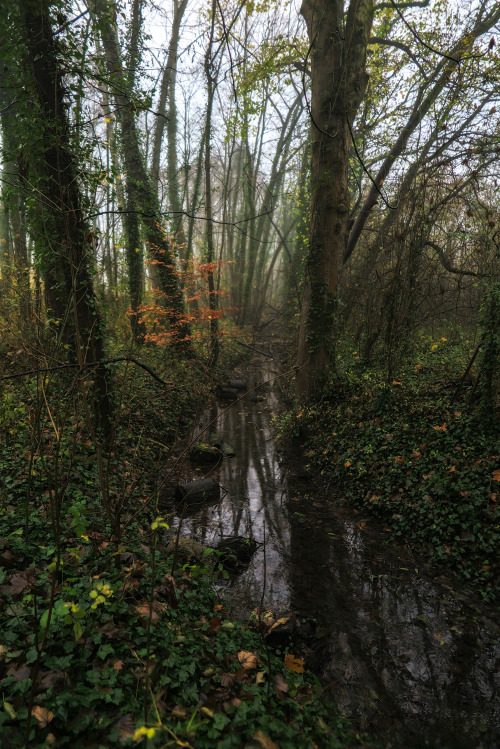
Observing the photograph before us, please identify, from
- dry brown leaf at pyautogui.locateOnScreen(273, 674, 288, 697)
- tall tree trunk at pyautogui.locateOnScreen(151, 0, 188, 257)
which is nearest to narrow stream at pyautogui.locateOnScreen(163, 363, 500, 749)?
dry brown leaf at pyautogui.locateOnScreen(273, 674, 288, 697)

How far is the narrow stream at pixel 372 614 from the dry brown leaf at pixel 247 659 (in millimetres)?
635

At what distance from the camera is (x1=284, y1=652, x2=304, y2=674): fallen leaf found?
3.01m

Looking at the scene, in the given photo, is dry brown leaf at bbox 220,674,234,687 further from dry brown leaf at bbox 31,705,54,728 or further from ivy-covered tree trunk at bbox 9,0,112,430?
ivy-covered tree trunk at bbox 9,0,112,430

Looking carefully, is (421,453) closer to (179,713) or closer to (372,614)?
(372,614)

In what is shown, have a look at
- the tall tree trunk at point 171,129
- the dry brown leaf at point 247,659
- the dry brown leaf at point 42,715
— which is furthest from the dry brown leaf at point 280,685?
the tall tree trunk at point 171,129

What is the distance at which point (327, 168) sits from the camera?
7391 millimetres

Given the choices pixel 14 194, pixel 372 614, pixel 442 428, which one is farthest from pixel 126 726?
pixel 14 194

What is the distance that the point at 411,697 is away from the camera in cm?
289

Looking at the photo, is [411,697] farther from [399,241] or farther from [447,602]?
[399,241]

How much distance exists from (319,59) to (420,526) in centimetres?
862

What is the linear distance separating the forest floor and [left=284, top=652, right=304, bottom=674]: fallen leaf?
0.4 inches

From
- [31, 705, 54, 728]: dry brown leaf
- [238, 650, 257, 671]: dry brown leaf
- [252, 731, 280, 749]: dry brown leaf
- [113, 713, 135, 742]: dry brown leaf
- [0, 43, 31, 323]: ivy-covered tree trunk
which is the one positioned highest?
[0, 43, 31, 323]: ivy-covered tree trunk

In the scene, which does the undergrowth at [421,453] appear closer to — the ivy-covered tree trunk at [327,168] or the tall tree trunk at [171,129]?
the ivy-covered tree trunk at [327,168]

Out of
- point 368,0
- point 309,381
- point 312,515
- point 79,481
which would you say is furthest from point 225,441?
point 368,0
